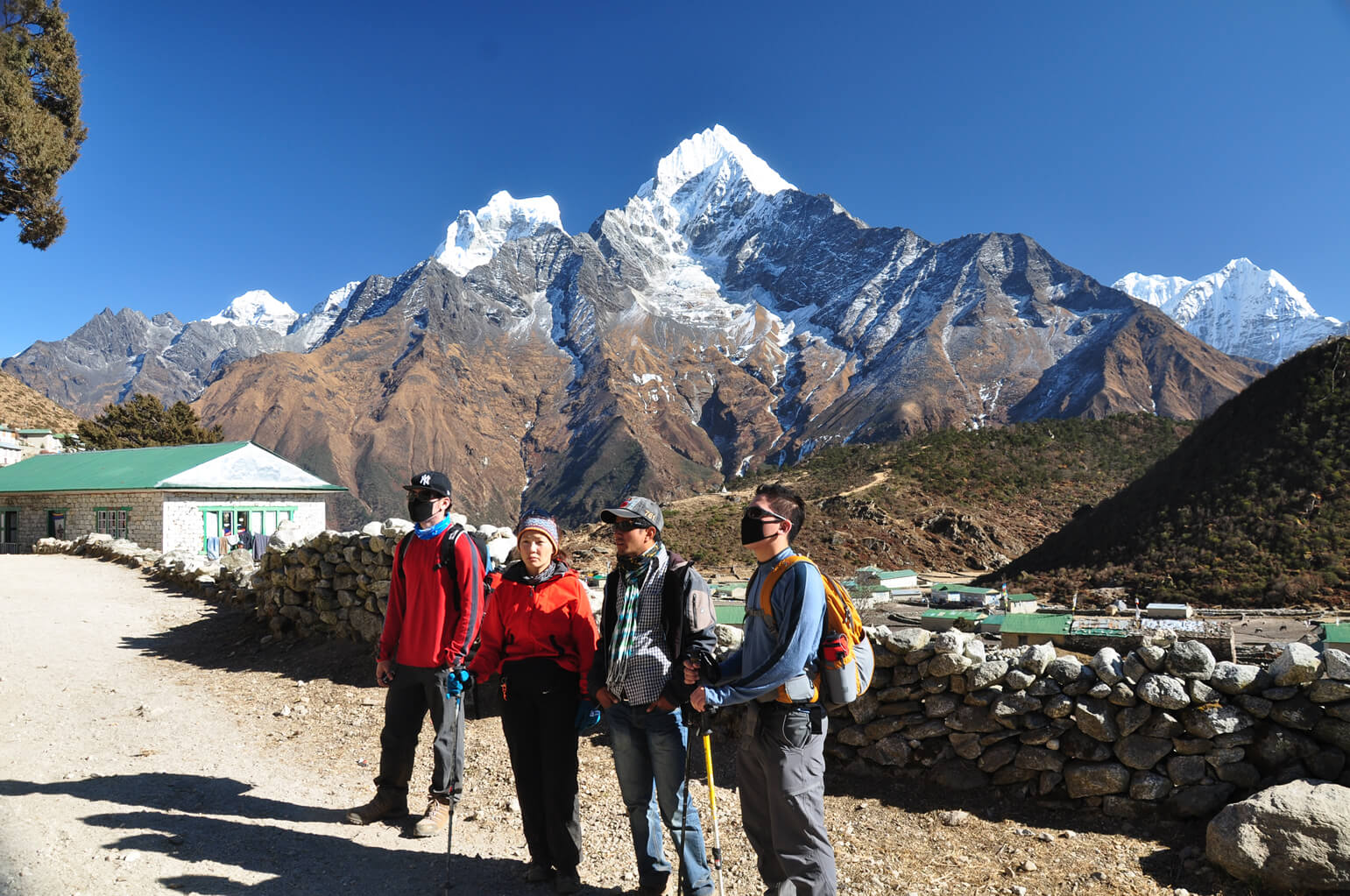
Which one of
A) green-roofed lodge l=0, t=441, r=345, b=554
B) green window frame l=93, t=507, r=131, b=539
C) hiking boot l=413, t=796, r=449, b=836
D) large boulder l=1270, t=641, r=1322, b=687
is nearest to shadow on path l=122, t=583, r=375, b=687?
hiking boot l=413, t=796, r=449, b=836

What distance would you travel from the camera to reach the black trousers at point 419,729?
167 inches

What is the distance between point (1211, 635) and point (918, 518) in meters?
23.6

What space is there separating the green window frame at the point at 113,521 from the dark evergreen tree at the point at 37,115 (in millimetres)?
8348

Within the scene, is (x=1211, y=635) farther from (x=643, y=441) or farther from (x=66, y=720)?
(x=643, y=441)

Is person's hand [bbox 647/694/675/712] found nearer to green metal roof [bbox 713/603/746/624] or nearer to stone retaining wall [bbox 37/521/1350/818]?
stone retaining wall [bbox 37/521/1350/818]

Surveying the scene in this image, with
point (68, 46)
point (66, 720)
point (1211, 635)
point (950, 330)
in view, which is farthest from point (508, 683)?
point (950, 330)

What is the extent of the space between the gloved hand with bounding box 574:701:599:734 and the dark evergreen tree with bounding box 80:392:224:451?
2014 inches

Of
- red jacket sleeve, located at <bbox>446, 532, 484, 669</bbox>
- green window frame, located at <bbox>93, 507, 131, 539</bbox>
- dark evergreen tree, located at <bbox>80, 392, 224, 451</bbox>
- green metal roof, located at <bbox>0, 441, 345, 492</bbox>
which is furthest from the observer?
dark evergreen tree, located at <bbox>80, 392, 224, 451</bbox>

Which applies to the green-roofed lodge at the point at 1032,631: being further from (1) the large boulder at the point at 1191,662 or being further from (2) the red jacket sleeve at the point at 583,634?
(2) the red jacket sleeve at the point at 583,634

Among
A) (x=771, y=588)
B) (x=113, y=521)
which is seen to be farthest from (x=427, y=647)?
(x=113, y=521)

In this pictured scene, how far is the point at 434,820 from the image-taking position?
4.48m

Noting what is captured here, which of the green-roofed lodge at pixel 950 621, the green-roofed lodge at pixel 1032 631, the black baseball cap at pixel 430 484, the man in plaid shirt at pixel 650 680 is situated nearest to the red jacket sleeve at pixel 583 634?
the man in plaid shirt at pixel 650 680

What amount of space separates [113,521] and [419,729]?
84.0ft

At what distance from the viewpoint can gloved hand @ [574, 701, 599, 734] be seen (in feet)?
11.9
